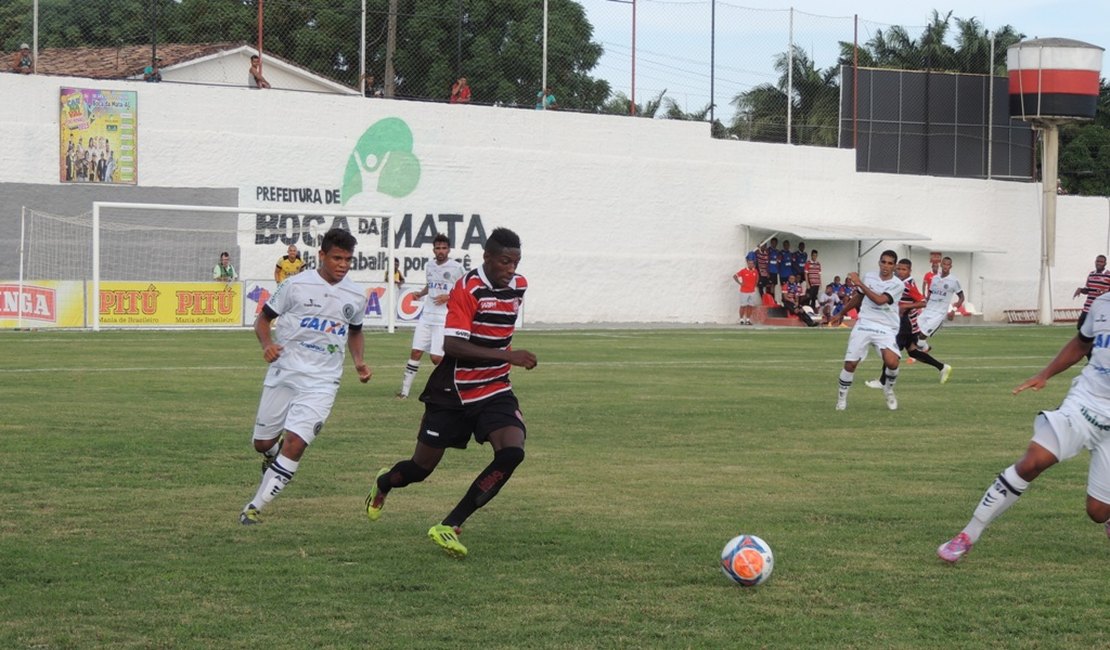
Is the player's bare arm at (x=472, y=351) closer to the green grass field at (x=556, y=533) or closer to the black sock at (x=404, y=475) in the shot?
the black sock at (x=404, y=475)

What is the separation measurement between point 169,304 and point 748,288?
18488mm

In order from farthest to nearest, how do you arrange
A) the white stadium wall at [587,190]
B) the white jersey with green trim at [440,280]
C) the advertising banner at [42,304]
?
the white stadium wall at [587,190]
the advertising banner at [42,304]
the white jersey with green trim at [440,280]

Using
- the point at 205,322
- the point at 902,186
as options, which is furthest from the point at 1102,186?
the point at 205,322

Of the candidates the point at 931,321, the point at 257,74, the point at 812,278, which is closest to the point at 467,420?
the point at 931,321

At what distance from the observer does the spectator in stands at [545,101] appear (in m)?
43.7

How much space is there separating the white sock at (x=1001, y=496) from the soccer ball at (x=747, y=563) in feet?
4.67

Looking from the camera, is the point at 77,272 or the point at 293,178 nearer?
the point at 77,272

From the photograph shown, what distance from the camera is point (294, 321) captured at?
10.1 meters

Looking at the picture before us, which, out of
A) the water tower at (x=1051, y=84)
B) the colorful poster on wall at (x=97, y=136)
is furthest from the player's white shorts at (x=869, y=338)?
the water tower at (x=1051, y=84)

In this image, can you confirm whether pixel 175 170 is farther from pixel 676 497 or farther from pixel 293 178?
pixel 676 497

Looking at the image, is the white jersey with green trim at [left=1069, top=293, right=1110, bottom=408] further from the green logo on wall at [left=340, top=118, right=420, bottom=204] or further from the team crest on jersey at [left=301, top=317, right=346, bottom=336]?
the green logo on wall at [left=340, top=118, right=420, bottom=204]

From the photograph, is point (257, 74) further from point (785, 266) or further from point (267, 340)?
point (267, 340)

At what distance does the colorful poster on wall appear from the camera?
36562mm

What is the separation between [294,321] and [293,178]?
1194 inches
